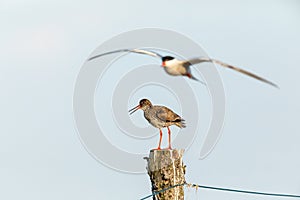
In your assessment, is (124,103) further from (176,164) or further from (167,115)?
(176,164)

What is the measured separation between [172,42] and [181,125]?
1225 millimetres

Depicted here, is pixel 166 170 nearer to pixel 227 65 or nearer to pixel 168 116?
pixel 168 116

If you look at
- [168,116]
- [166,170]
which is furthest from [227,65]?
[168,116]

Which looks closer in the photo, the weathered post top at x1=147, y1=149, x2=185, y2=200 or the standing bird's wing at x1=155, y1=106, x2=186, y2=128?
the weathered post top at x1=147, y1=149, x2=185, y2=200

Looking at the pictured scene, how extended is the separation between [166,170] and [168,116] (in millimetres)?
994

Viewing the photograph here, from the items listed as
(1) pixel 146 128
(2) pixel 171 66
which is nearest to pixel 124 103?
(1) pixel 146 128

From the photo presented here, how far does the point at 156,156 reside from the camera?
21.0ft

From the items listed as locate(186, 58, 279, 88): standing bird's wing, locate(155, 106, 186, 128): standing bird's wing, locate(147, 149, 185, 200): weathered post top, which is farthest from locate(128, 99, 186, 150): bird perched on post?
locate(186, 58, 279, 88): standing bird's wing

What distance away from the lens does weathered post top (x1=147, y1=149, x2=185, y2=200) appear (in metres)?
6.39

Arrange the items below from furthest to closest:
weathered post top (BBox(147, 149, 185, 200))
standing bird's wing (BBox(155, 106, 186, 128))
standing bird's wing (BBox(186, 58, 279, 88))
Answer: standing bird's wing (BBox(155, 106, 186, 128))
weathered post top (BBox(147, 149, 185, 200))
standing bird's wing (BBox(186, 58, 279, 88))

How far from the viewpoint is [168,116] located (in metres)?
7.20

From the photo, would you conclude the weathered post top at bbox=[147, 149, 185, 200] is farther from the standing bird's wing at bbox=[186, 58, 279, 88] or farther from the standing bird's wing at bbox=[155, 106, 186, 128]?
the standing bird's wing at bbox=[186, 58, 279, 88]

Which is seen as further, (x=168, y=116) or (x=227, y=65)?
(x=168, y=116)

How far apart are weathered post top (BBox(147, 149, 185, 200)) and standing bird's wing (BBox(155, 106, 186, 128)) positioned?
0.81m
